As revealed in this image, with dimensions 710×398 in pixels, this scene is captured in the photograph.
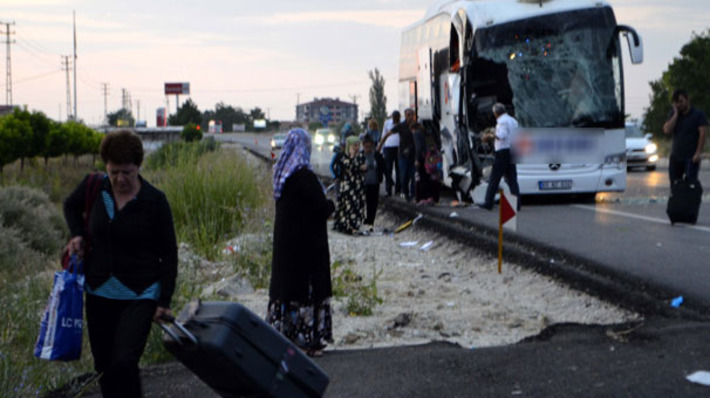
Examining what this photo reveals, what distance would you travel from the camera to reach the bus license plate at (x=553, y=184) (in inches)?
730

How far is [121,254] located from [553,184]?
46.5 ft

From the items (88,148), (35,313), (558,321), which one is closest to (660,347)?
(558,321)

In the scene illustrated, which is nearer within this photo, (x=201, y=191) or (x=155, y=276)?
(x=155, y=276)

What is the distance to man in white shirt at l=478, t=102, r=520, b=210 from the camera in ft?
56.9

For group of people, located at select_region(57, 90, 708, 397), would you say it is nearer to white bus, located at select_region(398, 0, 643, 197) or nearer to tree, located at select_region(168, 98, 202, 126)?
white bus, located at select_region(398, 0, 643, 197)

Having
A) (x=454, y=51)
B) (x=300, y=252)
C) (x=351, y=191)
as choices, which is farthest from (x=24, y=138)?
(x=300, y=252)

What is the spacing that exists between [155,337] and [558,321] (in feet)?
11.6

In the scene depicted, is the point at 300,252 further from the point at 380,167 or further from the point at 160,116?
the point at 160,116

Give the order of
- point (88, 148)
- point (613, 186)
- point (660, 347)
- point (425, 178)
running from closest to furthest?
1. point (660, 347)
2. point (613, 186)
3. point (425, 178)
4. point (88, 148)

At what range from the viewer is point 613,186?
18656 mm

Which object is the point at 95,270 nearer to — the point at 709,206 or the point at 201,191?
the point at 201,191

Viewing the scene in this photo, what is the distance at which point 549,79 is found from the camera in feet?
60.0

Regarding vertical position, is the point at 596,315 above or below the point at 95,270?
below

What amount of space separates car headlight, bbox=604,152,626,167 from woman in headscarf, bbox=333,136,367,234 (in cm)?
477
